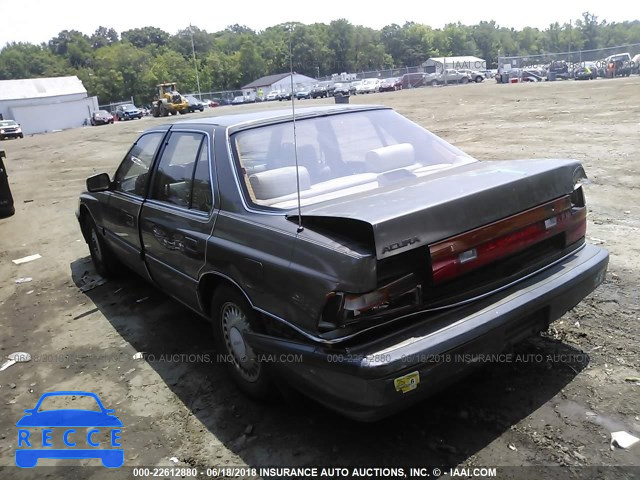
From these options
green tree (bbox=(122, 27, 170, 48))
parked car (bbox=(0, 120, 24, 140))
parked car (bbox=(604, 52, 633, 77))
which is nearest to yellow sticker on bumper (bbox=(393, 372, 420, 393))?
parked car (bbox=(604, 52, 633, 77))

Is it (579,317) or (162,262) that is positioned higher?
(162,262)

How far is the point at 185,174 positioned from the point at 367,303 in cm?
198

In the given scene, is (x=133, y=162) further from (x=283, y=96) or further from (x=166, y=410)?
(x=283, y=96)

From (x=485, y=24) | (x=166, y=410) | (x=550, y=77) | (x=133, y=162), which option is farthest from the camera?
(x=485, y=24)

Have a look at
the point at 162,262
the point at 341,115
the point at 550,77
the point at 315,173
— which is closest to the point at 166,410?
the point at 162,262

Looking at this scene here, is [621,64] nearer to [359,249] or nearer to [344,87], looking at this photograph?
[344,87]

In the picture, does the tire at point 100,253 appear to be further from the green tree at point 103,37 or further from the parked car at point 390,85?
the green tree at point 103,37

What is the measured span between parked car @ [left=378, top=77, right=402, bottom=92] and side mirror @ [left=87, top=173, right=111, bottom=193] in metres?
52.6

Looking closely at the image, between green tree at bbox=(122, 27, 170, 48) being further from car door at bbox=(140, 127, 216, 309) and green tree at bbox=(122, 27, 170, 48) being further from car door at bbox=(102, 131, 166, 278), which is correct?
car door at bbox=(140, 127, 216, 309)

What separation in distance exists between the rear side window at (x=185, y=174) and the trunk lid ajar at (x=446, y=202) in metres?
0.93

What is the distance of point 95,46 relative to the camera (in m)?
147

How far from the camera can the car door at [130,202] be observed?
14.6 feet

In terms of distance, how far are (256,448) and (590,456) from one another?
1.66 metres

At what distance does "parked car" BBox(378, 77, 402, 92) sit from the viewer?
5497cm
